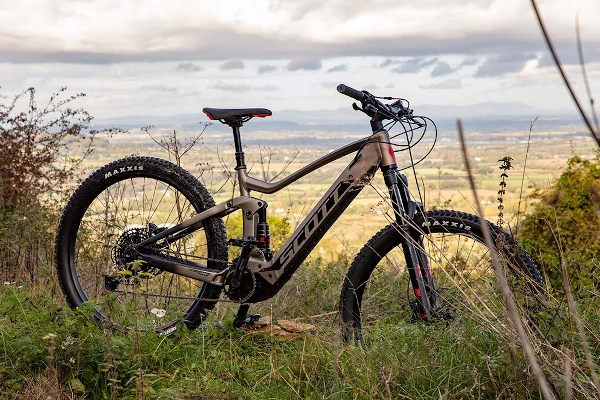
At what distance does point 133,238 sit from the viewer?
446cm

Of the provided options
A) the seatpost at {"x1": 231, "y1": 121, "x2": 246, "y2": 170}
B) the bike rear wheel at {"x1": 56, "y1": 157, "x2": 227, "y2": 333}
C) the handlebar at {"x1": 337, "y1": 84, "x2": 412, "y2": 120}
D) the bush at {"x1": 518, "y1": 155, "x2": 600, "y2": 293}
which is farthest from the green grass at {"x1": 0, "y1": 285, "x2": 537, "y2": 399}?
the bush at {"x1": 518, "y1": 155, "x2": 600, "y2": 293}

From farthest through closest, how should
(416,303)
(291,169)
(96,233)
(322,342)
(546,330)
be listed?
1. (96,233)
2. (291,169)
3. (416,303)
4. (322,342)
5. (546,330)

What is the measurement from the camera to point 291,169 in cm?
411

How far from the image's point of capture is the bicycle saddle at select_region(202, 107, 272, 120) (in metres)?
3.95

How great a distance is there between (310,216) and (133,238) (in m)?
1.11

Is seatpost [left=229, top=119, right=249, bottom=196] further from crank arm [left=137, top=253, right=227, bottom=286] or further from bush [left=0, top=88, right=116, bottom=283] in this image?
bush [left=0, top=88, right=116, bottom=283]

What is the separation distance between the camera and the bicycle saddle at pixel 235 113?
13.0 feet

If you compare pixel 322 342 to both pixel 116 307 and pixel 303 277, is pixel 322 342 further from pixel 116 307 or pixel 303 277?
pixel 303 277

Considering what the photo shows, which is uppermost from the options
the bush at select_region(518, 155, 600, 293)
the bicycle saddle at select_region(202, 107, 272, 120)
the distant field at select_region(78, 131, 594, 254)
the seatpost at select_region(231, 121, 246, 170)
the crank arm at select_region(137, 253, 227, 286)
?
the bicycle saddle at select_region(202, 107, 272, 120)

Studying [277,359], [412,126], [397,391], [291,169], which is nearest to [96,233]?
[291,169]

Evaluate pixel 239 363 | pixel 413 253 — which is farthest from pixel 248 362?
pixel 413 253

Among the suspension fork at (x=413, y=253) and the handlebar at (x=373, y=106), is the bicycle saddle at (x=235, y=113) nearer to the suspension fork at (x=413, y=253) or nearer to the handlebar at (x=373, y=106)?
the handlebar at (x=373, y=106)

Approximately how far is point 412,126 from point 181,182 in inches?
52.8

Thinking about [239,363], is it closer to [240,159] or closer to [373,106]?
[240,159]
